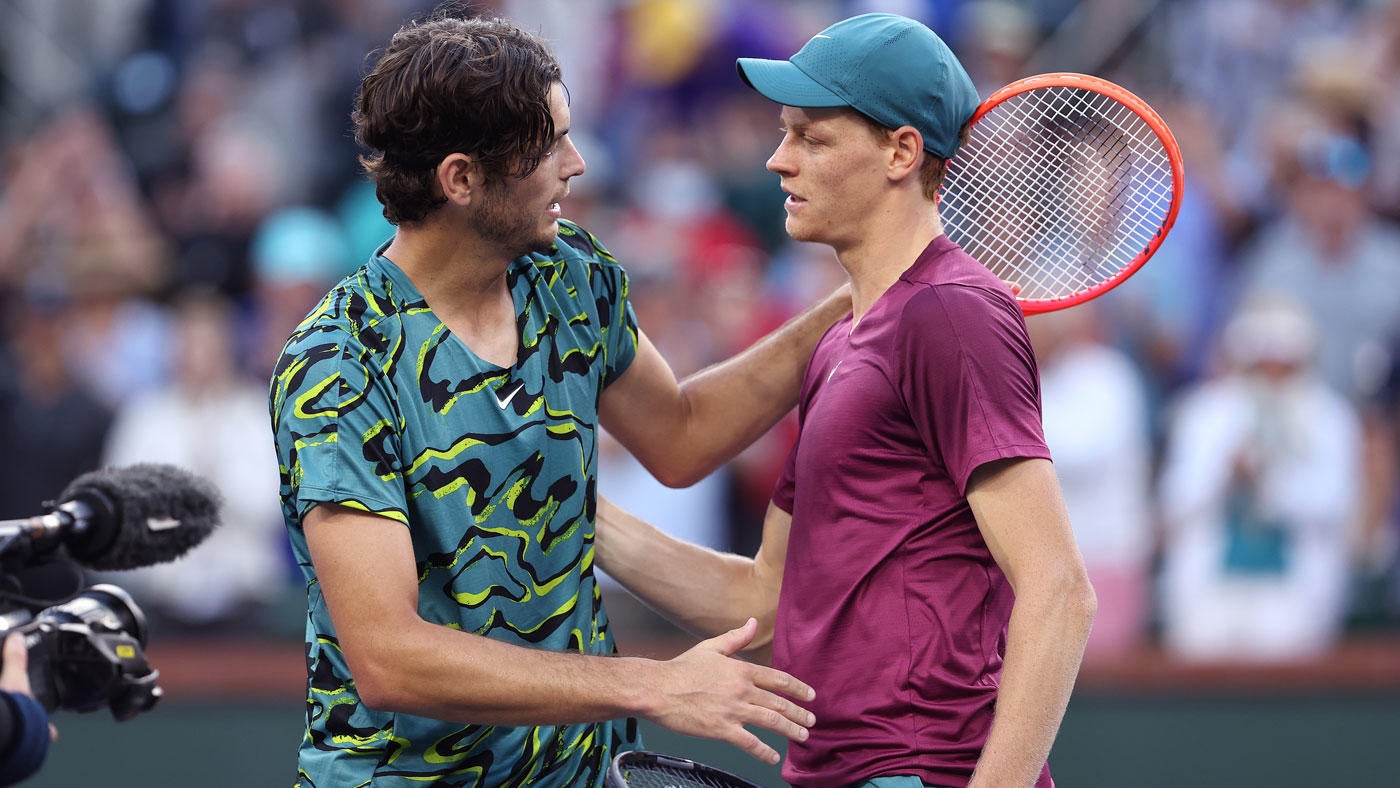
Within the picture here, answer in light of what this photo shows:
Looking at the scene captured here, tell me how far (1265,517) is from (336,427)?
4292 mm

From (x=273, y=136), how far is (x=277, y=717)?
326 centimetres

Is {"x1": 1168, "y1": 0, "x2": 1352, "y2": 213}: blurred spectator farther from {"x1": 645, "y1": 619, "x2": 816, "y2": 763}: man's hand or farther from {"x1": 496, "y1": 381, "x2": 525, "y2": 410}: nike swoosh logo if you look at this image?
{"x1": 645, "y1": 619, "x2": 816, "y2": 763}: man's hand

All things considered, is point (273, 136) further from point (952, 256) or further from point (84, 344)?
point (952, 256)

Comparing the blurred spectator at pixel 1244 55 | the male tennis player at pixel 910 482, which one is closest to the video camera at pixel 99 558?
the male tennis player at pixel 910 482

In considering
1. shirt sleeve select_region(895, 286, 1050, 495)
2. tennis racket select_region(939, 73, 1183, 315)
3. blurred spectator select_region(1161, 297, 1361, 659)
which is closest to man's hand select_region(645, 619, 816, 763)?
shirt sleeve select_region(895, 286, 1050, 495)

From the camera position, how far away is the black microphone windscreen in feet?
10.7

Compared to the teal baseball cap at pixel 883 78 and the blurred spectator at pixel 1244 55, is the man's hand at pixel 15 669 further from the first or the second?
the blurred spectator at pixel 1244 55

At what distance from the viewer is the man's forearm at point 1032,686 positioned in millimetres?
2693

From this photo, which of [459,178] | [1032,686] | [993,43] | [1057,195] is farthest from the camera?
[993,43]

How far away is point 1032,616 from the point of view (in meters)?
2.71

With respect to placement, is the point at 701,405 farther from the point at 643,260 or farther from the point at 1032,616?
the point at 643,260

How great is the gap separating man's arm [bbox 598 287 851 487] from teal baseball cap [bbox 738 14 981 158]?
585 mm

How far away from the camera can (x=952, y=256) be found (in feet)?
9.81

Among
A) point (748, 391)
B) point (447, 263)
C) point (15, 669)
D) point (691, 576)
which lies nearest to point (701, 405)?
point (748, 391)
